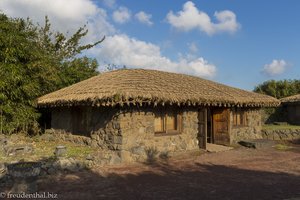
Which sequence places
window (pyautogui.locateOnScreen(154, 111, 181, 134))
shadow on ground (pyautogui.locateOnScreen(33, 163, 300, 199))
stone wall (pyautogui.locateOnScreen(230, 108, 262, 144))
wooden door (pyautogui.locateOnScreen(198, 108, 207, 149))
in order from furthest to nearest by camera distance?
stone wall (pyautogui.locateOnScreen(230, 108, 262, 144)) < wooden door (pyautogui.locateOnScreen(198, 108, 207, 149)) < window (pyautogui.locateOnScreen(154, 111, 181, 134)) < shadow on ground (pyautogui.locateOnScreen(33, 163, 300, 199))

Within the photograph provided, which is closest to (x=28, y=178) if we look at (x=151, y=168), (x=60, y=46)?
(x=151, y=168)

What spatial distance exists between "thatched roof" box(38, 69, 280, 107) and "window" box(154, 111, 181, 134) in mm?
962

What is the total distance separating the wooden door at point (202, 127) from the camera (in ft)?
45.0

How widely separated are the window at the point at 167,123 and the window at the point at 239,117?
4721 mm

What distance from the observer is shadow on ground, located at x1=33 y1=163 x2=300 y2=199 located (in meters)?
7.03

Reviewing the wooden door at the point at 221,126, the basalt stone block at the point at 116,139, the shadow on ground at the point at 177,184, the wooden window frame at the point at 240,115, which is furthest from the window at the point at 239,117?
the basalt stone block at the point at 116,139

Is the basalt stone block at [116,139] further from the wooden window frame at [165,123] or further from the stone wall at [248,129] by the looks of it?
the stone wall at [248,129]

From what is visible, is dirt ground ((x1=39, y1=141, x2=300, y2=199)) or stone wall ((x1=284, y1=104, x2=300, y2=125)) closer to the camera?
dirt ground ((x1=39, y1=141, x2=300, y2=199))

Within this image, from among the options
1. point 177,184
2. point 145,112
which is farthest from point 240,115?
point 177,184

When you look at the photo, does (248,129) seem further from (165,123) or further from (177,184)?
(177,184)

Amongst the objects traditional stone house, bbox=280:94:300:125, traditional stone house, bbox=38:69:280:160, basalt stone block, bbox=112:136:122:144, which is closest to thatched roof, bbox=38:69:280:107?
traditional stone house, bbox=38:69:280:160

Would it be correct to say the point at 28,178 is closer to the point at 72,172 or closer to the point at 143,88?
the point at 72,172

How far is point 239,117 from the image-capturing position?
55.9 feet

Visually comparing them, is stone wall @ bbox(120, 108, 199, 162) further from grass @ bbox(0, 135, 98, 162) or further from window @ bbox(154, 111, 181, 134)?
grass @ bbox(0, 135, 98, 162)
